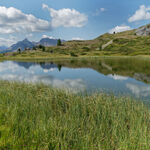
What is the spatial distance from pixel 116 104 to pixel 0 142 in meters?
8.88

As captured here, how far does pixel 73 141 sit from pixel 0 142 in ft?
12.3

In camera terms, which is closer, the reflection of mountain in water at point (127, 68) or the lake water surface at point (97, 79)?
the lake water surface at point (97, 79)

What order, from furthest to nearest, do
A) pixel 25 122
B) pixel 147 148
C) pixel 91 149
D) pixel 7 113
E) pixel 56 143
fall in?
pixel 7 113 → pixel 25 122 → pixel 56 143 → pixel 91 149 → pixel 147 148

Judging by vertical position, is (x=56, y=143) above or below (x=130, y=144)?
below

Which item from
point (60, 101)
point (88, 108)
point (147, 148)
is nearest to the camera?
point (147, 148)

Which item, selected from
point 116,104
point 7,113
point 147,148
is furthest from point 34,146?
point 116,104

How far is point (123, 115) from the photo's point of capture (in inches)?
349

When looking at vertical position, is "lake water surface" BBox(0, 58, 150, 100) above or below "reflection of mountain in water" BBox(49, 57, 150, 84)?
below

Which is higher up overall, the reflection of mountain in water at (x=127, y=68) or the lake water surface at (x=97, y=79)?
the reflection of mountain in water at (x=127, y=68)

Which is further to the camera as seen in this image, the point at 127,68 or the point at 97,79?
the point at 127,68

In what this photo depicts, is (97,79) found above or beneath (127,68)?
beneath

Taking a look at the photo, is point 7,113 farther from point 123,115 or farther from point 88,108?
point 123,115

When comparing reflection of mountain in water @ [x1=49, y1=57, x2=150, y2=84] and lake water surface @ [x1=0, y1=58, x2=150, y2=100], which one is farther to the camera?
reflection of mountain in water @ [x1=49, y1=57, x2=150, y2=84]

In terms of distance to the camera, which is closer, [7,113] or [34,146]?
[34,146]
